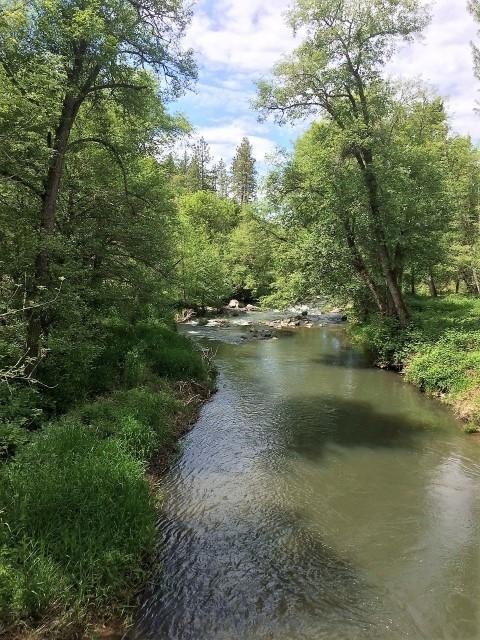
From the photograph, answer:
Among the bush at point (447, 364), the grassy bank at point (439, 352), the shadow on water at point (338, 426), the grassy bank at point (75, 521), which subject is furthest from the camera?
the bush at point (447, 364)

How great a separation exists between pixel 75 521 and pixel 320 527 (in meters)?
4.19

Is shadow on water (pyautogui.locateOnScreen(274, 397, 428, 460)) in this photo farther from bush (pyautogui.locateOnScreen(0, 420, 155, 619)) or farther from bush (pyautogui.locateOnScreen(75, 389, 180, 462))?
bush (pyautogui.locateOnScreen(0, 420, 155, 619))

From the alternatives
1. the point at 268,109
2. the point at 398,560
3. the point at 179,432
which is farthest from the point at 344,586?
the point at 268,109

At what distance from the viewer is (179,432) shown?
11789 millimetres

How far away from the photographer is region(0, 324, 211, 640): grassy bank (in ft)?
16.3

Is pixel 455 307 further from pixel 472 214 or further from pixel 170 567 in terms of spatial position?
pixel 170 567

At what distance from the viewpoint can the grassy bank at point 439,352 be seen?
1389 centimetres

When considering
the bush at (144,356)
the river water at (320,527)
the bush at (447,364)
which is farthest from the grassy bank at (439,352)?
the bush at (144,356)

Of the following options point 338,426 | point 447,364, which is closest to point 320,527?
point 338,426

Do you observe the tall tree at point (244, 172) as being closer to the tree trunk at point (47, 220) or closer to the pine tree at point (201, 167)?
the pine tree at point (201, 167)

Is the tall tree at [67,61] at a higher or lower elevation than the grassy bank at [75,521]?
higher

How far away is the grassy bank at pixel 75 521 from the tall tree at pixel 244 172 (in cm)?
7066

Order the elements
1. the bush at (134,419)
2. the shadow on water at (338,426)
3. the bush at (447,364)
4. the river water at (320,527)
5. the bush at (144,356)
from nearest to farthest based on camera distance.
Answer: the river water at (320,527)
the bush at (134,419)
the shadow on water at (338,426)
the bush at (144,356)
the bush at (447,364)

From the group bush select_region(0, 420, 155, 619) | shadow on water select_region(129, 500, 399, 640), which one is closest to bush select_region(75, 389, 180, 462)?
bush select_region(0, 420, 155, 619)
